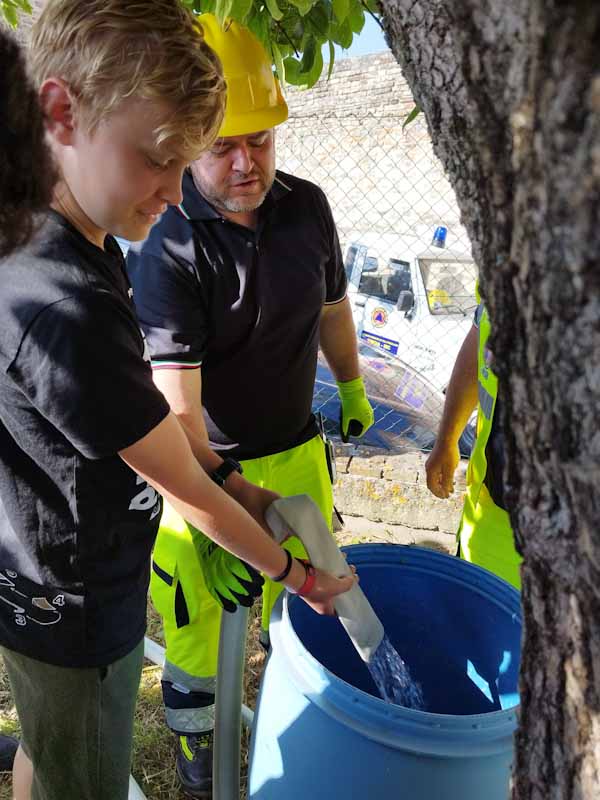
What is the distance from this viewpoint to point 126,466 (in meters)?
1.20

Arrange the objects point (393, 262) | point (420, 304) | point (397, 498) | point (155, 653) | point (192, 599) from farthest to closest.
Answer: point (393, 262) < point (420, 304) < point (397, 498) < point (155, 653) < point (192, 599)

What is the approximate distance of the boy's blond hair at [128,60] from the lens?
40.1 inches

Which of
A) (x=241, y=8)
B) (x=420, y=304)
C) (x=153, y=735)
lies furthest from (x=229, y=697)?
(x=420, y=304)

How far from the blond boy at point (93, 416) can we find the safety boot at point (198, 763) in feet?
2.40

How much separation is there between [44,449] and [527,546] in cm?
80

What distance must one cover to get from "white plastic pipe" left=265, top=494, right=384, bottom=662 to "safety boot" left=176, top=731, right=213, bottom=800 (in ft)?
3.29

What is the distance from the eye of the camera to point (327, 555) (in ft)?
4.40

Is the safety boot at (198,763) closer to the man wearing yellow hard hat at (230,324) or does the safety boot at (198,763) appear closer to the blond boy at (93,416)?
the man wearing yellow hard hat at (230,324)

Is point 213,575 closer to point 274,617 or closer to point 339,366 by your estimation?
point 274,617

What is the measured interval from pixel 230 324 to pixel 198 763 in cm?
140

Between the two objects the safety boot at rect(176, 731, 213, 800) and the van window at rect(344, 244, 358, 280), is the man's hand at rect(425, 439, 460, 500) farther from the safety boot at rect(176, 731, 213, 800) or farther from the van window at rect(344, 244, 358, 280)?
the van window at rect(344, 244, 358, 280)

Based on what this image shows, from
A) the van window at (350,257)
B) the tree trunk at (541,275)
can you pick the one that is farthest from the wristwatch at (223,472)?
the van window at (350,257)

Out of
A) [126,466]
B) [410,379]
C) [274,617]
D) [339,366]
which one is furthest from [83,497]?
[410,379]

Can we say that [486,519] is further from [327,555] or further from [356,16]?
[356,16]
